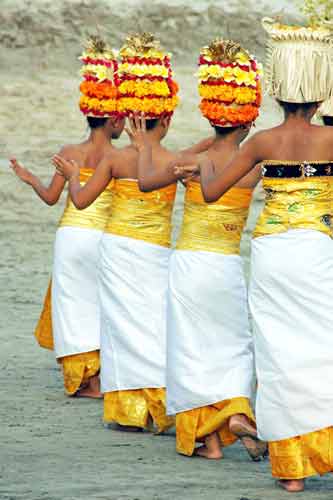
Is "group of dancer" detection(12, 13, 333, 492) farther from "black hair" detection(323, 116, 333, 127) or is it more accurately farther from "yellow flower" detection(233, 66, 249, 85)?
"black hair" detection(323, 116, 333, 127)

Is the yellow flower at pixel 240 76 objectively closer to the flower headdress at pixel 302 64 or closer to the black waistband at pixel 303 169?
the flower headdress at pixel 302 64

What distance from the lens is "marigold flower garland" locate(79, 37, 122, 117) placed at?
10.2 metres

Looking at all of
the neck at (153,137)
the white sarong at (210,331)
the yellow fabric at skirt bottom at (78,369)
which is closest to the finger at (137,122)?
the neck at (153,137)

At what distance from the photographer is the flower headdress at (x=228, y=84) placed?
27.2ft

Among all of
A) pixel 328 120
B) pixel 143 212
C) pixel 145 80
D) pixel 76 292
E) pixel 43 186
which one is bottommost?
pixel 76 292

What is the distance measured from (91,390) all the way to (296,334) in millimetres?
3408

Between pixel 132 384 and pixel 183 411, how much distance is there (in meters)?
0.92

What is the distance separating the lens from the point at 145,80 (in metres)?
9.06

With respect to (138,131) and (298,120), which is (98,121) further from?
(298,120)

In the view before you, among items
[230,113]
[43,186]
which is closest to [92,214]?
[43,186]

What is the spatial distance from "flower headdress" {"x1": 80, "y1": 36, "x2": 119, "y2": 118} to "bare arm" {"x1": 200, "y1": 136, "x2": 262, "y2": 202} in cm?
244

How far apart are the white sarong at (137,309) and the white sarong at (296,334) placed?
1.78 meters

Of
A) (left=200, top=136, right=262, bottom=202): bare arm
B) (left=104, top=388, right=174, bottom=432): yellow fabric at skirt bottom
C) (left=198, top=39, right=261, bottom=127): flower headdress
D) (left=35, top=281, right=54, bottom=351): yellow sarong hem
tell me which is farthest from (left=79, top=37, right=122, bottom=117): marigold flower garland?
(left=200, top=136, right=262, bottom=202): bare arm

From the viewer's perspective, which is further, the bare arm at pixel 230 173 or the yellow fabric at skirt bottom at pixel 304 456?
the bare arm at pixel 230 173
